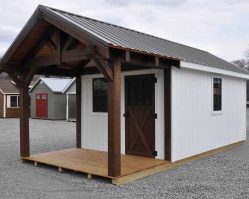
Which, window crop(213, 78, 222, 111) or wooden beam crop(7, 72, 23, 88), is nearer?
wooden beam crop(7, 72, 23, 88)

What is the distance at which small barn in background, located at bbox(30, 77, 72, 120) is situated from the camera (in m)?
25.6

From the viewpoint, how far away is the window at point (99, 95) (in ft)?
32.3

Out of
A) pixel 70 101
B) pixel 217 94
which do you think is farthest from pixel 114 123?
pixel 70 101

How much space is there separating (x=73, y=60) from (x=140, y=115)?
8.14 feet

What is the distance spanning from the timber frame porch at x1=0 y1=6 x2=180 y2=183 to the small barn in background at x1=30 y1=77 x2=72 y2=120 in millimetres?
15664

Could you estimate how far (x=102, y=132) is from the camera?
9859mm

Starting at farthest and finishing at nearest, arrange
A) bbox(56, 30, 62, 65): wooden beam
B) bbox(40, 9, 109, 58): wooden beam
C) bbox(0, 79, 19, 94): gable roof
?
bbox(0, 79, 19, 94): gable roof
bbox(56, 30, 62, 65): wooden beam
bbox(40, 9, 109, 58): wooden beam

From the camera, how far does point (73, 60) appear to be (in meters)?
7.32

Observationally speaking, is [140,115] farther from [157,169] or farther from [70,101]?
[70,101]

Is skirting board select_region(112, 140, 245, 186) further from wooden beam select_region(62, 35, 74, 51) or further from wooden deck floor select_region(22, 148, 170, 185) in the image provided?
wooden beam select_region(62, 35, 74, 51)

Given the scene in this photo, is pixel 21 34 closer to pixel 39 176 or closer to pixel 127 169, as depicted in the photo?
pixel 39 176

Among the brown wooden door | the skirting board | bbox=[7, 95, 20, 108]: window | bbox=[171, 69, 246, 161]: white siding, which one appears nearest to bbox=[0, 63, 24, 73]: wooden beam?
the brown wooden door

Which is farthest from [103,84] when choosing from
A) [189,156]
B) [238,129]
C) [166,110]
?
[238,129]

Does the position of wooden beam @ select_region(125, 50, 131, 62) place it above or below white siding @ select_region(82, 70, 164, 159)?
above
